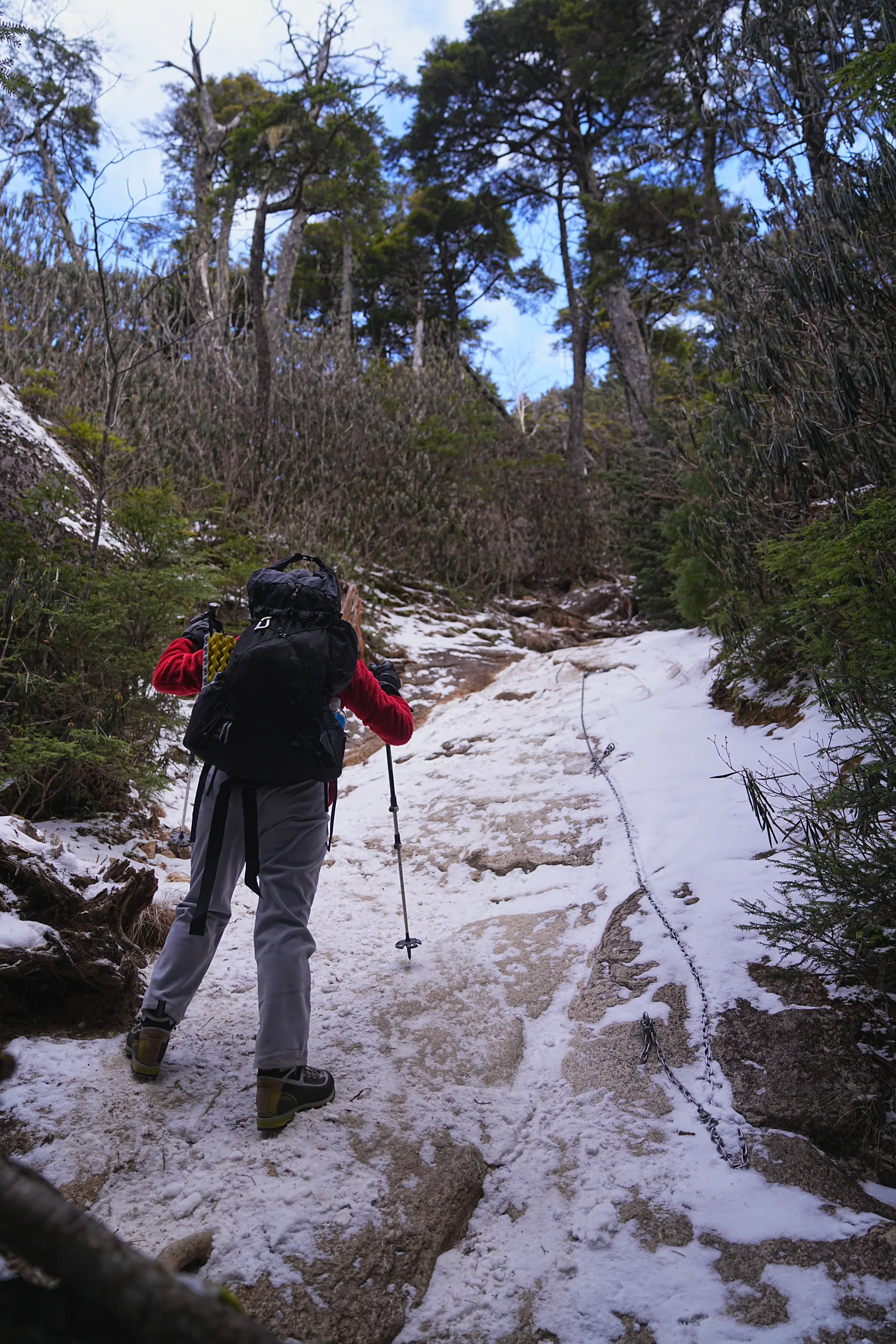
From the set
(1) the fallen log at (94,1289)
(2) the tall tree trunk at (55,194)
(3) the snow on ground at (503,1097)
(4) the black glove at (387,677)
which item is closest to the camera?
(1) the fallen log at (94,1289)

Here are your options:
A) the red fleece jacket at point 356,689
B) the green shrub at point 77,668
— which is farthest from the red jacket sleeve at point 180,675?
Result: the green shrub at point 77,668

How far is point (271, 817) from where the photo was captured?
2.55 metres

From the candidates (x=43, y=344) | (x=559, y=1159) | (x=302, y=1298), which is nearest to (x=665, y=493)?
(x=559, y=1159)

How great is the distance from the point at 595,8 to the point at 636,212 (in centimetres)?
428

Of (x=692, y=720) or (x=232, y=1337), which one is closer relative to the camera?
(x=232, y=1337)

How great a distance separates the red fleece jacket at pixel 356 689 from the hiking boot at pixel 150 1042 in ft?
3.66

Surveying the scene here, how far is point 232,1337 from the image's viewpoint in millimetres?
565

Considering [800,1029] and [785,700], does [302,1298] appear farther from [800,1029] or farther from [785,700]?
[785,700]

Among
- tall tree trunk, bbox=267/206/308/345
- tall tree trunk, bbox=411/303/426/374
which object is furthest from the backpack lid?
tall tree trunk, bbox=411/303/426/374

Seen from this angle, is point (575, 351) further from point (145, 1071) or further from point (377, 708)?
point (145, 1071)

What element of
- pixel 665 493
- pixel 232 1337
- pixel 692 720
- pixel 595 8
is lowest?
pixel 692 720

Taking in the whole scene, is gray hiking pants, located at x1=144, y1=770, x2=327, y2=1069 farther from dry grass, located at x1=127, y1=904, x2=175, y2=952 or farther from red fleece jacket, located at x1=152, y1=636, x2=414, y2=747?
dry grass, located at x1=127, y1=904, x2=175, y2=952

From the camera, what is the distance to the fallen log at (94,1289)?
581 mm

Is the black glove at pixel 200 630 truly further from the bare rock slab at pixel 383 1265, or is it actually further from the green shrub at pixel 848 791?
the green shrub at pixel 848 791
